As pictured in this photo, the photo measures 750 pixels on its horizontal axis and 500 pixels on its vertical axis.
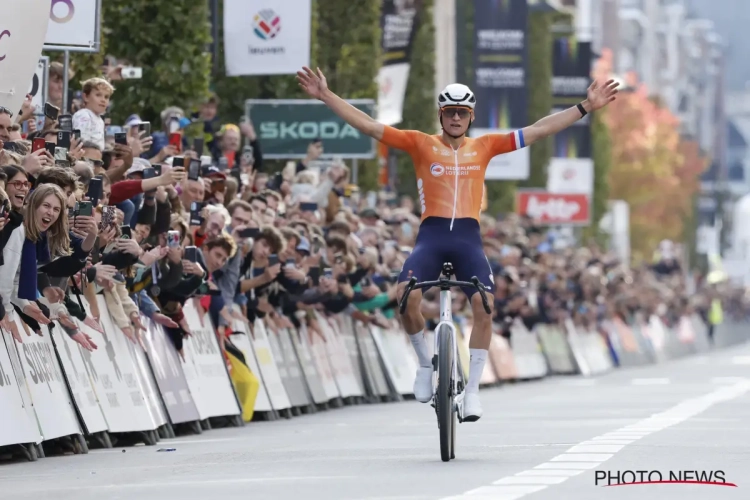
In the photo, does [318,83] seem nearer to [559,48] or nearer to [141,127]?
[141,127]

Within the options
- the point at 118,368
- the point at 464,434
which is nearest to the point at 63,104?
the point at 118,368

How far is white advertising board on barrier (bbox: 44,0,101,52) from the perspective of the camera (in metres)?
21.6

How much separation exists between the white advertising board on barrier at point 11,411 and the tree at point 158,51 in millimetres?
11382

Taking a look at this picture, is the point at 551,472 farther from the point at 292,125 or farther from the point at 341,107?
the point at 292,125

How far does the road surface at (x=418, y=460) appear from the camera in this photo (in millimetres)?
12805

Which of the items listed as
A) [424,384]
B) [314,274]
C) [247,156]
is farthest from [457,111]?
[247,156]

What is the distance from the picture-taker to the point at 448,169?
16.4 metres

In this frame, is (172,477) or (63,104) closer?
(172,477)

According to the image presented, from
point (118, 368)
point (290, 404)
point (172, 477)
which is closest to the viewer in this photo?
point (172, 477)

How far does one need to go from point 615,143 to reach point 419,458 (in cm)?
8756

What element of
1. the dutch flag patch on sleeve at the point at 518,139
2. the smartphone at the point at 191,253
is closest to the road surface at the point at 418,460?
the smartphone at the point at 191,253

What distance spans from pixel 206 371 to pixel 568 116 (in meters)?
6.02

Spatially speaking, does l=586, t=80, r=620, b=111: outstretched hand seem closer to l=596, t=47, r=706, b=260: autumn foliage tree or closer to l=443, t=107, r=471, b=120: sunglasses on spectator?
l=443, t=107, r=471, b=120: sunglasses on spectator

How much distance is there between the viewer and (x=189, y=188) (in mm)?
21188
